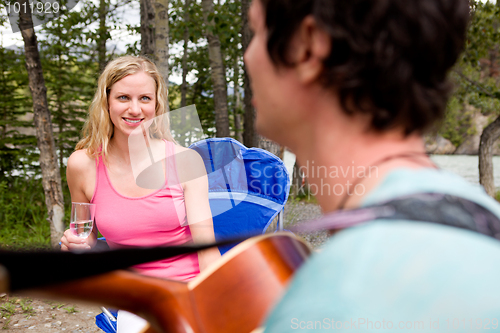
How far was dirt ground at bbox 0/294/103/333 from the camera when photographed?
3.55 metres

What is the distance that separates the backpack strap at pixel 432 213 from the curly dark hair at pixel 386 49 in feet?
0.56

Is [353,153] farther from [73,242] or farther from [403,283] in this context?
[73,242]

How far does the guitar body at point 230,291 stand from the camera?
83 cm

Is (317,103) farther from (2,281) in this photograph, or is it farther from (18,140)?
(18,140)

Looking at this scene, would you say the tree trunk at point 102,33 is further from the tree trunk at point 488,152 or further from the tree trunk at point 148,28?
the tree trunk at point 488,152

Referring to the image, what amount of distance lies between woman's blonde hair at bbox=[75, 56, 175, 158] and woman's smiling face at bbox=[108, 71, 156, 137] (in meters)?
0.03

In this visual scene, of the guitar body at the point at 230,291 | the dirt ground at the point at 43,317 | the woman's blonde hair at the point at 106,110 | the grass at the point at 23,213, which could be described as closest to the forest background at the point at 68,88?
the grass at the point at 23,213

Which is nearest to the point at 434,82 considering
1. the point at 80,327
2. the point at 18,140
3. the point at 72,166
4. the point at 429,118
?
the point at 429,118

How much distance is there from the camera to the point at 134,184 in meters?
2.10

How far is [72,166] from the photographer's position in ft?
7.12

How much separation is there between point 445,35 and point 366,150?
0.23 meters

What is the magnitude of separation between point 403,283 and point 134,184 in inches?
72.8

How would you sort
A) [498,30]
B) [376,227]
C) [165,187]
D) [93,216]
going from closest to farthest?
[376,227], [93,216], [165,187], [498,30]

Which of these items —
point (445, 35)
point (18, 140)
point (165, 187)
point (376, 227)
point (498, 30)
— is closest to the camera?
point (376, 227)
